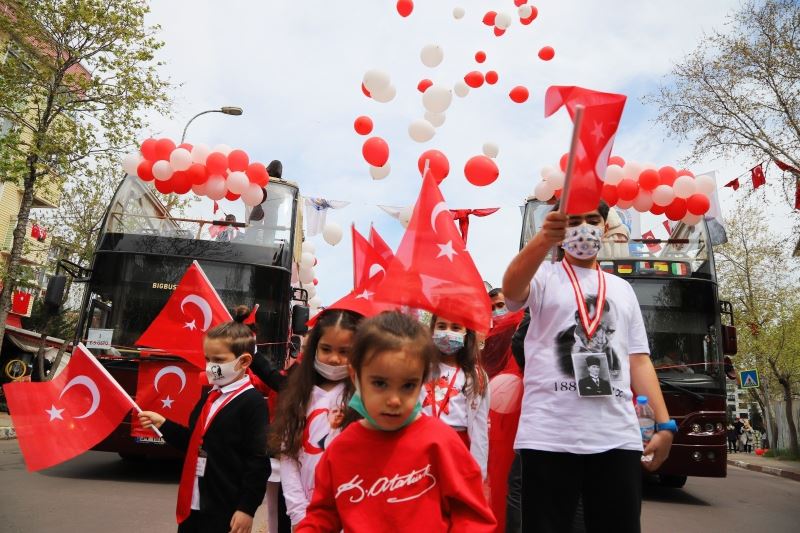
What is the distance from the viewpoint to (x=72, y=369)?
3.57m

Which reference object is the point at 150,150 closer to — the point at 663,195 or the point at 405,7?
the point at 405,7

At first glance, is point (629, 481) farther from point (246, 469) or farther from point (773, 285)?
point (773, 285)

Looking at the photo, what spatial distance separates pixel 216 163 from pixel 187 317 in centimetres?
390

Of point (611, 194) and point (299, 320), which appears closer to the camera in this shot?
point (611, 194)

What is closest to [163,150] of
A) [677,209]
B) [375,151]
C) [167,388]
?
[375,151]

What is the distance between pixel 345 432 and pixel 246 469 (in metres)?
1.21

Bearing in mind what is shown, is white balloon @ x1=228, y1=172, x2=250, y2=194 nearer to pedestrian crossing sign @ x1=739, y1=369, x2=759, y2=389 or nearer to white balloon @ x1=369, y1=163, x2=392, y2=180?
white balloon @ x1=369, y1=163, x2=392, y2=180

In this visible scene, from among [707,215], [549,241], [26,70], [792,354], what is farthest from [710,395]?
[792,354]

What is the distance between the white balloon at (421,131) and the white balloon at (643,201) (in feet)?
8.77

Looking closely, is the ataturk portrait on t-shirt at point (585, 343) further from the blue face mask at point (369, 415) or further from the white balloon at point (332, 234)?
the white balloon at point (332, 234)

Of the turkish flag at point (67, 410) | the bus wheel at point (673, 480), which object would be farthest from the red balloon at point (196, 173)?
the bus wheel at point (673, 480)

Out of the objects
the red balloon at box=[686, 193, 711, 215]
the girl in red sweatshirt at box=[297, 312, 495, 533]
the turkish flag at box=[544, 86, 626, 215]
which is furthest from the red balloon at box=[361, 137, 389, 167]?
the girl in red sweatshirt at box=[297, 312, 495, 533]

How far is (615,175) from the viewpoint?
8.02m

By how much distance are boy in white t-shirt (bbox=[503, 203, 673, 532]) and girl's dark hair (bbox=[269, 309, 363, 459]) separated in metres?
0.87
